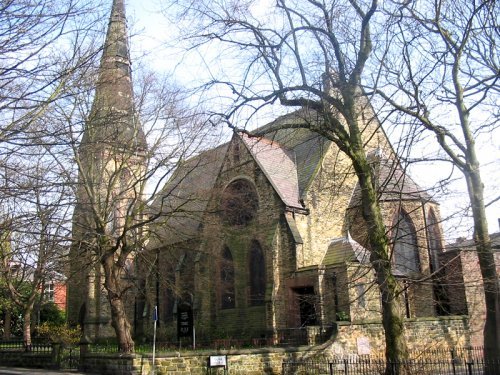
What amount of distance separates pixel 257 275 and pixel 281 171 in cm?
558

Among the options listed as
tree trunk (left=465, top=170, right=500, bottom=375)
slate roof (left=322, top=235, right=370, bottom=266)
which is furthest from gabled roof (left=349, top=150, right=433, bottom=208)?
slate roof (left=322, top=235, right=370, bottom=266)

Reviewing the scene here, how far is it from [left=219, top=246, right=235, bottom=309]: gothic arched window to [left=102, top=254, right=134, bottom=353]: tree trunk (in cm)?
825

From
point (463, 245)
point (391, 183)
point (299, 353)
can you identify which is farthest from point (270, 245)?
point (463, 245)

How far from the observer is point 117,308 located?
67.4 ft

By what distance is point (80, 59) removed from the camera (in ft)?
26.0

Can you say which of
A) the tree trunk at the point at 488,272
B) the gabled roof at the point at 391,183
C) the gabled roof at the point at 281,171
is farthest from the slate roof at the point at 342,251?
the tree trunk at the point at 488,272

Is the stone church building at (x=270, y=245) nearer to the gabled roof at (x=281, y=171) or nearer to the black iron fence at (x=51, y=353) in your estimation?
the gabled roof at (x=281, y=171)

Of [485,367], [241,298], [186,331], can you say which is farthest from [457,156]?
[241,298]

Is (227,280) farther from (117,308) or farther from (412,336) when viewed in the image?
(412,336)

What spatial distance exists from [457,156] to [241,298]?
617 inches

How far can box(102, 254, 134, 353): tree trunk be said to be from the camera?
Result: 1984 centimetres

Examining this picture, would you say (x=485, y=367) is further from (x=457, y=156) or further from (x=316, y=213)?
(x=316, y=213)

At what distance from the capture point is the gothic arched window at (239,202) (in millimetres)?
27078

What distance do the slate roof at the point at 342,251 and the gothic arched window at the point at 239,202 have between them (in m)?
4.25
